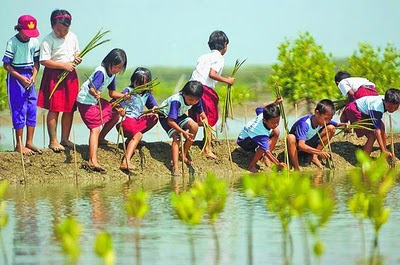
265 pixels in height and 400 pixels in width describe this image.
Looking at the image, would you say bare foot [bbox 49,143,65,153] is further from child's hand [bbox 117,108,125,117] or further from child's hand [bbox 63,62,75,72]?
child's hand [bbox 63,62,75,72]

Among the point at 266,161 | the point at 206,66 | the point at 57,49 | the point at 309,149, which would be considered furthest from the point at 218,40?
the point at 57,49

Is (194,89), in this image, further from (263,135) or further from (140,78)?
(263,135)

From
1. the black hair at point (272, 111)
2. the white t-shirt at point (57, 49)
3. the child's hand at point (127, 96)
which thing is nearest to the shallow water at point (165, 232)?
the child's hand at point (127, 96)

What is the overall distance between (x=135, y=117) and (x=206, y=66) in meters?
1.15

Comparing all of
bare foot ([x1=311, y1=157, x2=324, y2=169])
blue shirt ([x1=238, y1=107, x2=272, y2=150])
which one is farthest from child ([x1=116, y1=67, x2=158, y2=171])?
bare foot ([x1=311, y1=157, x2=324, y2=169])

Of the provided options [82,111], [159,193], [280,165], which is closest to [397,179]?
[280,165]

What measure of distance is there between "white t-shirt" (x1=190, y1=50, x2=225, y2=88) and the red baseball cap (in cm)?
222

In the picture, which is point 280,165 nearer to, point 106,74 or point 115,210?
point 106,74

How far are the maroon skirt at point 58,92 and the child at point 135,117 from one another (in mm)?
685

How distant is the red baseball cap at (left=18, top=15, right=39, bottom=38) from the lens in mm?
12883

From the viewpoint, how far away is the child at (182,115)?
13305 millimetres

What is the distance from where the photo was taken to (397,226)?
901 centimetres

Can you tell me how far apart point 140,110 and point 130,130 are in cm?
33

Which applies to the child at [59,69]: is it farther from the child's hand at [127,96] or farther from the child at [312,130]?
the child at [312,130]
